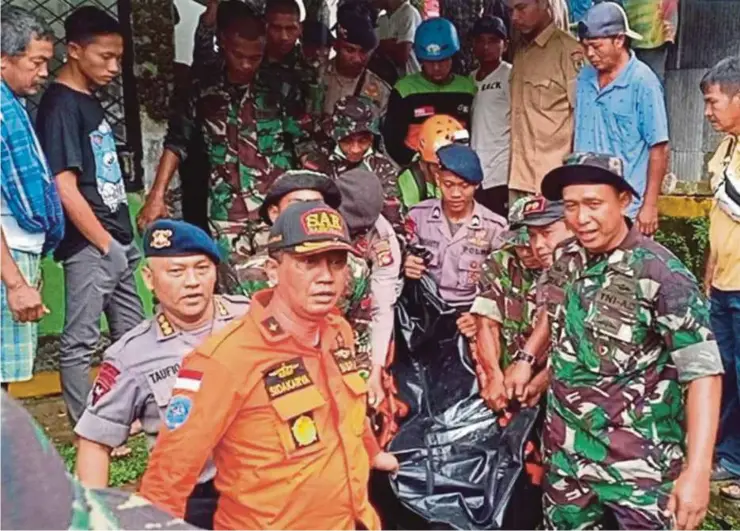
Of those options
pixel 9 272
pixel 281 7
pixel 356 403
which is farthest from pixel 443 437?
pixel 281 7

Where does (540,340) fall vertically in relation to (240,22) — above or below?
below

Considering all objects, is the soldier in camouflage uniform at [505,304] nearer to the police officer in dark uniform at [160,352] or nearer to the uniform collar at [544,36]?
the police officer in dark uniform at [160,352]

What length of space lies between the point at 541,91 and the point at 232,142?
156 cm

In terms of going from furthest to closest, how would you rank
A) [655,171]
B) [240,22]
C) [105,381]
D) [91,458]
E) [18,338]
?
[240,22] < [655,171] < [18,338] < [105,381] < [91,458]

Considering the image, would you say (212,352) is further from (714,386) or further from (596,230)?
(714,386)

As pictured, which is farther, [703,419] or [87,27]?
[87,27]

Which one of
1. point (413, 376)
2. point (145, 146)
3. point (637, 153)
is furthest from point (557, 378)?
point (145, 146)

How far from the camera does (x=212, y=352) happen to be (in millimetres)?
2320

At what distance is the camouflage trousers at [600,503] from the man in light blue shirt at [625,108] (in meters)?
1.64

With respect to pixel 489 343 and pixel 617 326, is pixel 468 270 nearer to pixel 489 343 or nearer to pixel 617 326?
pixel 489 343

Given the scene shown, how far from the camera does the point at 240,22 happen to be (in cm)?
444

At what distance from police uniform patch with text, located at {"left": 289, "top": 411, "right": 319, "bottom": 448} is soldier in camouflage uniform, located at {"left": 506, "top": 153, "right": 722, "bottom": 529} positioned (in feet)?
2.97

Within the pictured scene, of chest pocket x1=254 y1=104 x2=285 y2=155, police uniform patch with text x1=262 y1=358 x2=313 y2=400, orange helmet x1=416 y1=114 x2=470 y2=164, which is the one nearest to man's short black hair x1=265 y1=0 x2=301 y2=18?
chest pocket x1=254 y1=104 x2=285 y2=155

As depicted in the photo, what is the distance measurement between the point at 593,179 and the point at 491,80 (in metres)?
2.45
